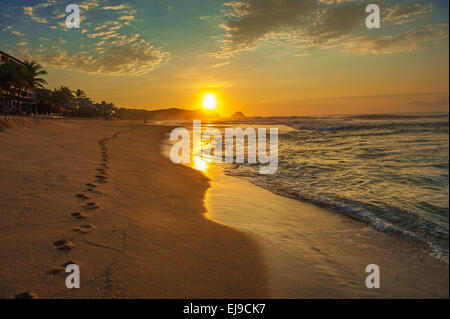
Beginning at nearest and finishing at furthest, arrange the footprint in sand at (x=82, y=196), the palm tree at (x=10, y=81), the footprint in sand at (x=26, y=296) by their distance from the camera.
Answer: the footprint in sand at (x=26, y=296)
the footprint in sand at (x=82, y=196)
the palm tree at (x=10, y=81)

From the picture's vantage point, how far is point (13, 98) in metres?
47.6

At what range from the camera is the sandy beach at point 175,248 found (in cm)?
266

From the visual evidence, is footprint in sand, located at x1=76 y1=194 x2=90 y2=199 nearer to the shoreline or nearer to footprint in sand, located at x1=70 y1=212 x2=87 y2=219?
footprint in sand, located at x1=70 y1=212 x2=87 y2=219

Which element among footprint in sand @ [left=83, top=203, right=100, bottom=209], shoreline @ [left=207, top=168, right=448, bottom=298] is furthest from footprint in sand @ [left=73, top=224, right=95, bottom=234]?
shoreline @ [left=207, top=168, right=448, bottom=298]

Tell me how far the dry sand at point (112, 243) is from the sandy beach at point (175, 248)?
0.01 metres

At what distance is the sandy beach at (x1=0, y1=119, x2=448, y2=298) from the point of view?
2.66 meters

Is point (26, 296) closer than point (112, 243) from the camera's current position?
Yes

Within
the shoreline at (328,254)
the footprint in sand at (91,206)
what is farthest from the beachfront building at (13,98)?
the shoreline at (328,254)

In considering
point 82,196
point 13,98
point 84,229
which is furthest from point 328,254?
point 13,98

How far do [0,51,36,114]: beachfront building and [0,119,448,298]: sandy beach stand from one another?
2046 inches

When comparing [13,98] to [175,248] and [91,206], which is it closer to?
[91,206]

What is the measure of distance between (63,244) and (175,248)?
1.43 meters

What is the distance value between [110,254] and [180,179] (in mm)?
5177

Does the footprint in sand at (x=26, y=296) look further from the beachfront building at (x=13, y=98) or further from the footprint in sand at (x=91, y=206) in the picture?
the beachfront building at (x=13, y=98)
